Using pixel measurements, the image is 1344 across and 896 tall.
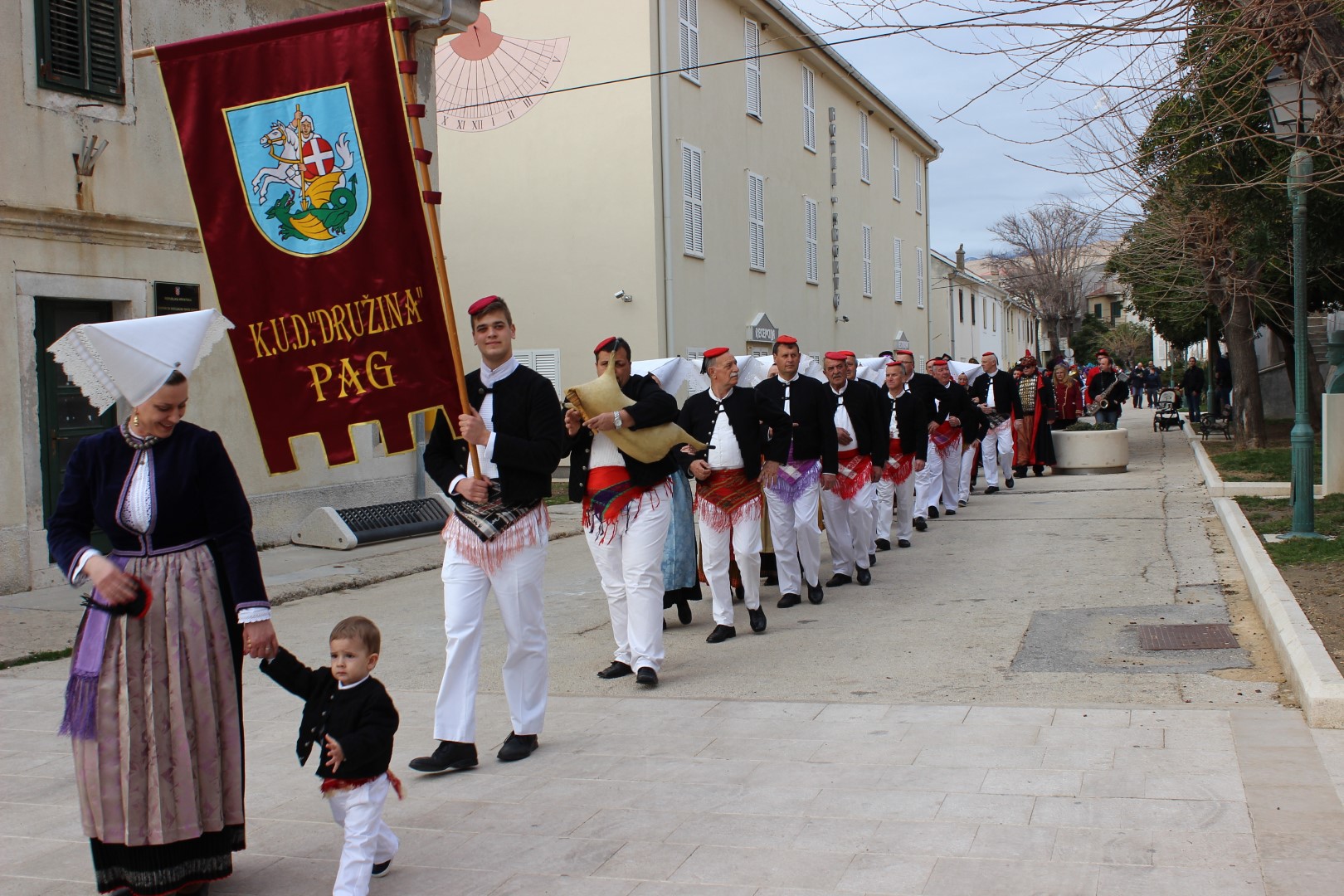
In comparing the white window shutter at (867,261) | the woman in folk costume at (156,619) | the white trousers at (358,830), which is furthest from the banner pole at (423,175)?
the white window shutter at (867,261)

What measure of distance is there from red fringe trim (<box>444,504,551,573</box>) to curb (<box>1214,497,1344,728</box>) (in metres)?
3.50

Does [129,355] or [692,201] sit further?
[692,201]

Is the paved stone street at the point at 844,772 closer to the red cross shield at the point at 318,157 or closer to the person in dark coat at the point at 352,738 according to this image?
the person in dark coat at the point at 352,738

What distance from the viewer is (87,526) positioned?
4.20 meters

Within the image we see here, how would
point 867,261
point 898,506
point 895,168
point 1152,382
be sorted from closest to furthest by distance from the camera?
point 898,506, point 867,261, point 895,168, point 1152,382

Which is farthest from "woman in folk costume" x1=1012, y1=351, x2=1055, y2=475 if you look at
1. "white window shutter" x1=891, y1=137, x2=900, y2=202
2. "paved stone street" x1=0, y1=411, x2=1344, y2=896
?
"white window shutter" x1=891, y1=137, x2=900, y2=202

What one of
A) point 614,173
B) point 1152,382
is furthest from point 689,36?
point 1152,382

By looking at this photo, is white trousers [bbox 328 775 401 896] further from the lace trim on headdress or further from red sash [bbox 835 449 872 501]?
red sash [bbox 835 449 872 501]

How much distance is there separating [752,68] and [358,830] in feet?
78.1

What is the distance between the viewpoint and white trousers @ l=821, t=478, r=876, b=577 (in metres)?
10.2

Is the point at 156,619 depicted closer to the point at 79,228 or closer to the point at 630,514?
the point at 630,514

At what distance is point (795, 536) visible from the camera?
954cm

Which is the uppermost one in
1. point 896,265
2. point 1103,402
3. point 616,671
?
point 896,265

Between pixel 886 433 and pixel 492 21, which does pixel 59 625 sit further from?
pixel 492 21
